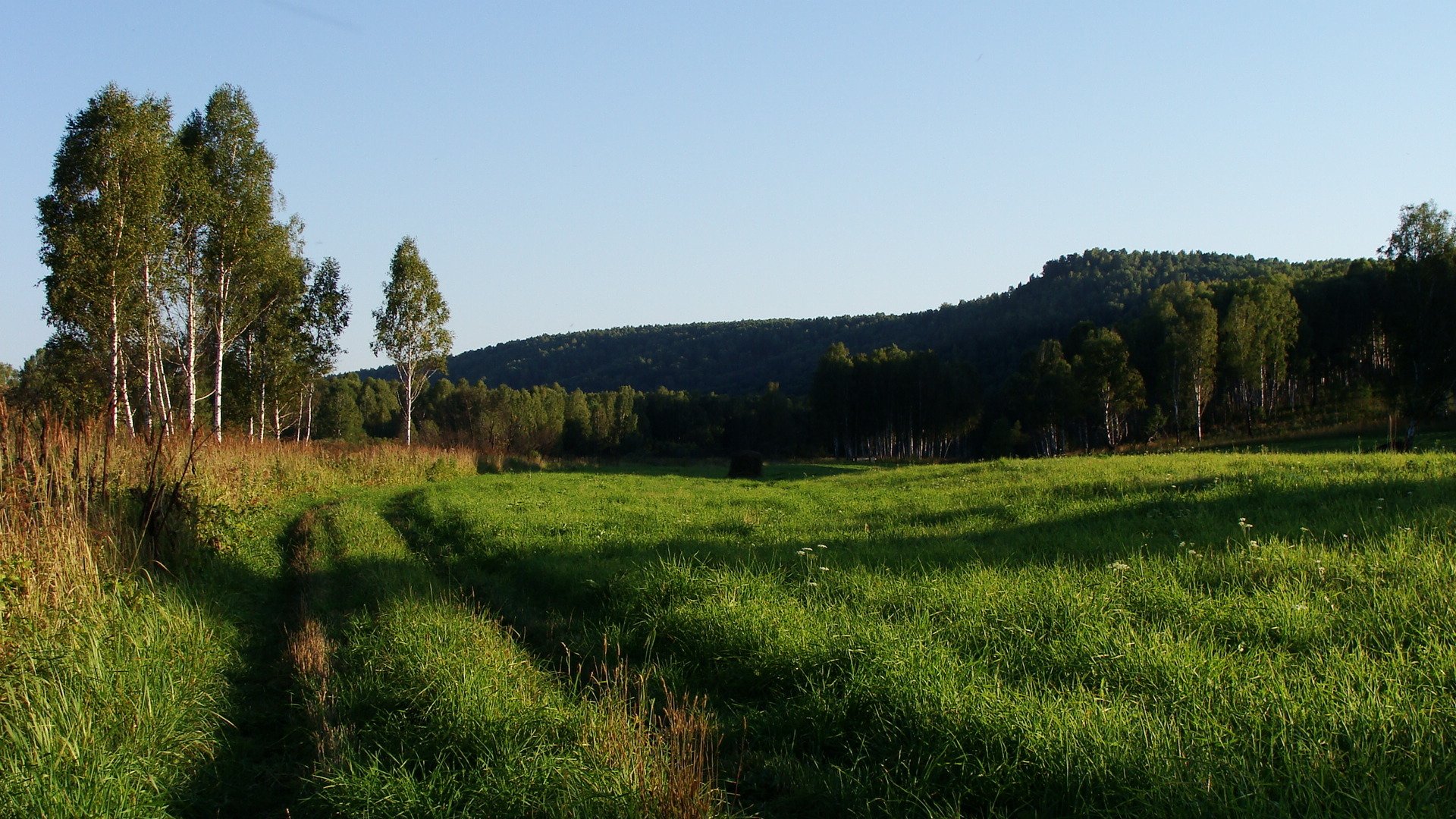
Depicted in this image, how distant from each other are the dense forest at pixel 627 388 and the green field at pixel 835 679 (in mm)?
4585

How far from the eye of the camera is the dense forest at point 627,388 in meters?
22.5

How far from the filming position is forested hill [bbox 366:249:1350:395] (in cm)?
11831

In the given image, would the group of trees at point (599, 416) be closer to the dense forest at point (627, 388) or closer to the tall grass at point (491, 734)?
the dense forest at point (627, 388)

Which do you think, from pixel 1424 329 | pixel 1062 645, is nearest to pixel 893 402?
pixel 1424 329

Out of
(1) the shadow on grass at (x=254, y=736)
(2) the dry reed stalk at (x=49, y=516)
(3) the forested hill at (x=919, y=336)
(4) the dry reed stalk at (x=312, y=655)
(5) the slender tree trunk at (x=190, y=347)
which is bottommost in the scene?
(1) the shadow on grass at (x=254, y=736)

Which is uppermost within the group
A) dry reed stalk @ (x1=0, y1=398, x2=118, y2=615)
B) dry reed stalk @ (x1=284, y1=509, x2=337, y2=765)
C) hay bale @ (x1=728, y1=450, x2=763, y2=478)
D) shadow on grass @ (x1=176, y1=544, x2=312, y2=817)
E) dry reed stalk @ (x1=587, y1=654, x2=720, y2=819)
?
dry reed stalk @ (x1=0, y1=398, x2=118, y2=615)

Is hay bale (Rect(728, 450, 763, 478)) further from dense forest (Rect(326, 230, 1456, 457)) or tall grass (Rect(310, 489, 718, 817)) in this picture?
tall grass (Rect(310, 489, 718, 817))

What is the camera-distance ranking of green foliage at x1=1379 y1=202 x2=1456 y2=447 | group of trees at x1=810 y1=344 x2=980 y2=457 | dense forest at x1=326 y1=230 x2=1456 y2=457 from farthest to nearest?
group of trees at x1=810 y1=344 x2=980 y2=457 < dense forest at x1=326 y1=230 x2=1456 y2=457 < green foliage at x1=1379 y1=202 x2=1456 y2=447

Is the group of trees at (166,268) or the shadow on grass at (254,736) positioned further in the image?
the group of trees at (166,268)

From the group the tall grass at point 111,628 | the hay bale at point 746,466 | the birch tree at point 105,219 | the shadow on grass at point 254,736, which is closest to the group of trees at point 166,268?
the birch tree at point 105,219

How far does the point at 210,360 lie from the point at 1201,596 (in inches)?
1395

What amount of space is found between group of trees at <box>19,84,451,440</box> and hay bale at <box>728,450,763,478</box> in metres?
21.3

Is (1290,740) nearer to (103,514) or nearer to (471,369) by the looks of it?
(103,514)

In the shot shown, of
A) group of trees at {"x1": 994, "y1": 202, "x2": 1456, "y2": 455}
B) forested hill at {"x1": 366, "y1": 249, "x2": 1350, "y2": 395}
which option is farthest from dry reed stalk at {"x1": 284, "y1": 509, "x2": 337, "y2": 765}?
forested hill at {"x1": 366, "y1": 249, "x2": 1350, "y2": 395}
